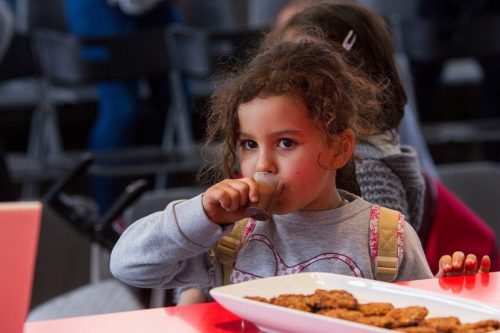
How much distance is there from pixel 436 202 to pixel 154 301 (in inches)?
22.5

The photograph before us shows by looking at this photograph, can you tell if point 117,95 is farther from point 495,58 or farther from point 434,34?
point 495,58

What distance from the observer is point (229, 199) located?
110cm

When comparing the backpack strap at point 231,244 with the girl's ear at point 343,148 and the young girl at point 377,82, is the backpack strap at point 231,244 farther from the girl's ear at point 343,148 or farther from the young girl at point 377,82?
the young girl at point 377,82

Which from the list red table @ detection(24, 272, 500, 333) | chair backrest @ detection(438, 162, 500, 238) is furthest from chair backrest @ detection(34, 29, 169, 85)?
red table @ detection(24, 272, 500, 333)

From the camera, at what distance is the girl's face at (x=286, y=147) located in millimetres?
1227

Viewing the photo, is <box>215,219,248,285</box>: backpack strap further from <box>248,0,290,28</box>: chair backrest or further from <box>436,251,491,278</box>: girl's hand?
<box>248,0,290,28</box>: chair backrest

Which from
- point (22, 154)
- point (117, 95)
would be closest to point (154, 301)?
point (117, 95)

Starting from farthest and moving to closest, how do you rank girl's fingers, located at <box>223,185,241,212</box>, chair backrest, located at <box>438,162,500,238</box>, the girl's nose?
chair backrest, located at <box>438,162,500,238</box> → the girl's nose → girl's fingers, located at <box>223,185,241,212</box>

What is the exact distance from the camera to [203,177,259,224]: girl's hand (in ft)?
3.61

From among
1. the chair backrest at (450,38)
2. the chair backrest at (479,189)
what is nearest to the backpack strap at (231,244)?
the chair backrest at (479,189)

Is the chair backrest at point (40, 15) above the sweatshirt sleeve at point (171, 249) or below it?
above

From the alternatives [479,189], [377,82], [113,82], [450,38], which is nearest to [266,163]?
[377,82]

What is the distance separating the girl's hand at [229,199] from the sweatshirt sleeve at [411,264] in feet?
0.84

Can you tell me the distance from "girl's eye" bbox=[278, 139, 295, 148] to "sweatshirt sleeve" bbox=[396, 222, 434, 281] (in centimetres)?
19
